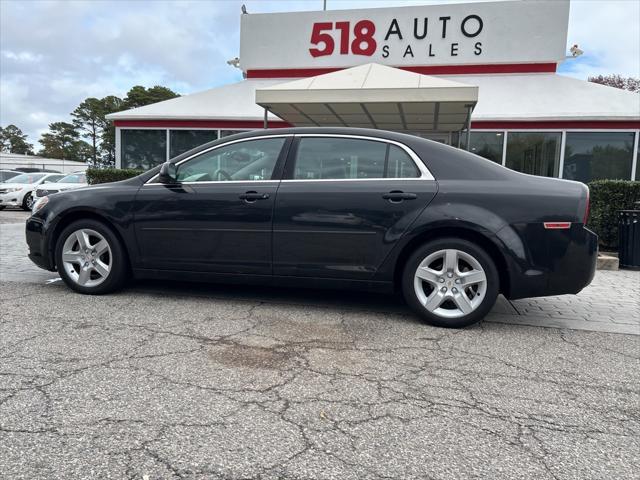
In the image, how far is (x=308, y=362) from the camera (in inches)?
126

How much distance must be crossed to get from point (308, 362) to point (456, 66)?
1267cm

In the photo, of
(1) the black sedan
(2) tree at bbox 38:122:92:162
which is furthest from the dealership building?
(2) tree at bbox 38:122:92:162

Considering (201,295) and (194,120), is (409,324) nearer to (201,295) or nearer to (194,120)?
(201,295)

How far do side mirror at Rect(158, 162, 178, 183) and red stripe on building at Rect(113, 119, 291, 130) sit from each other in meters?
9.02

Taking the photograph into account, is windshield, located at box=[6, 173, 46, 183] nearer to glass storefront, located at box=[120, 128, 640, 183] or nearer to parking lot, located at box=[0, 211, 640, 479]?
glass storefront, located at box=[120, 128, 640, 183]

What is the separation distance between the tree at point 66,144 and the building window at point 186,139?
7736 centimetres

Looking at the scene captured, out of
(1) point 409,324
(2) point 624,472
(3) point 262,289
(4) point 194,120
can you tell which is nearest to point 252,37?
(4) point 194,120

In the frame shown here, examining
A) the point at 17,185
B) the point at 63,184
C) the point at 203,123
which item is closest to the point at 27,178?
the point at 17,185

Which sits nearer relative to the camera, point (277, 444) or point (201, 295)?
point (277, 444)

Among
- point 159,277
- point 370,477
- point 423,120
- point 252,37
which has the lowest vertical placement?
point 370,477

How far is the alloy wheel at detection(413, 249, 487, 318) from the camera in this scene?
12.9 feet

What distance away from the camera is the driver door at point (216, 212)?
4.30 metres

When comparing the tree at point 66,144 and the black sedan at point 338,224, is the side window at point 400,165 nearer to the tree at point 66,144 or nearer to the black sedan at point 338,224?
the black sedan at point 338,224

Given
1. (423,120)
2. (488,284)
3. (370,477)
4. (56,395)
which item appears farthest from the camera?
(423,120)
